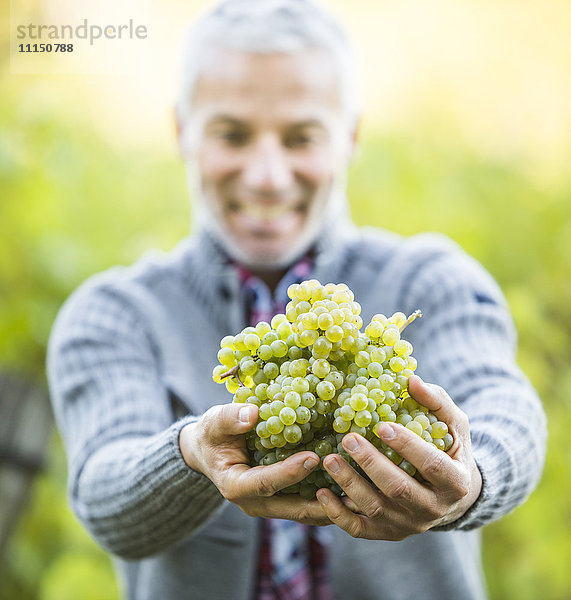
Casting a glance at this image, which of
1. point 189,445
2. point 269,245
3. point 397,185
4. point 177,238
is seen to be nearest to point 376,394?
point 189,445

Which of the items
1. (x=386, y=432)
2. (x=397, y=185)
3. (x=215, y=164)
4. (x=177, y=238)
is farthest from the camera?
(x=397, y=185)

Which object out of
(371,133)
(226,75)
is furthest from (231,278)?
(371,133)

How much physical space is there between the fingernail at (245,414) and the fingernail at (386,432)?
0.55 ft

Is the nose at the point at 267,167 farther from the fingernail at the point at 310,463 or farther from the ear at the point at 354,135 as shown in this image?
the fingernail at the point at 310,463

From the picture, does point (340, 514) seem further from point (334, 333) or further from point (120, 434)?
point (120, 434)

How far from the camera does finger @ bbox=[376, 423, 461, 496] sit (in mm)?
980

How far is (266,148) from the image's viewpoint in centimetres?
175

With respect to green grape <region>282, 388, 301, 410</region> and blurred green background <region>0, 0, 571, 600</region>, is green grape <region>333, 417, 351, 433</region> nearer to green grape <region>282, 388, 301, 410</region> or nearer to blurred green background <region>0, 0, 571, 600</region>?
green grape <region>282, 388, 301, 410</region>

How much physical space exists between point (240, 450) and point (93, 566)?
1.61 m

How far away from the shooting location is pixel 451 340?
65.4 inches

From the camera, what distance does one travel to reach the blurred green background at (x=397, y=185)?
8.13 feet

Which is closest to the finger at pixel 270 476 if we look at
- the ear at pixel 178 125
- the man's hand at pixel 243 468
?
the man's hand at pixel 243 468

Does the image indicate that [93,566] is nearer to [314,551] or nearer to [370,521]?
[314,551]

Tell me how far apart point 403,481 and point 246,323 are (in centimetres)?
91
